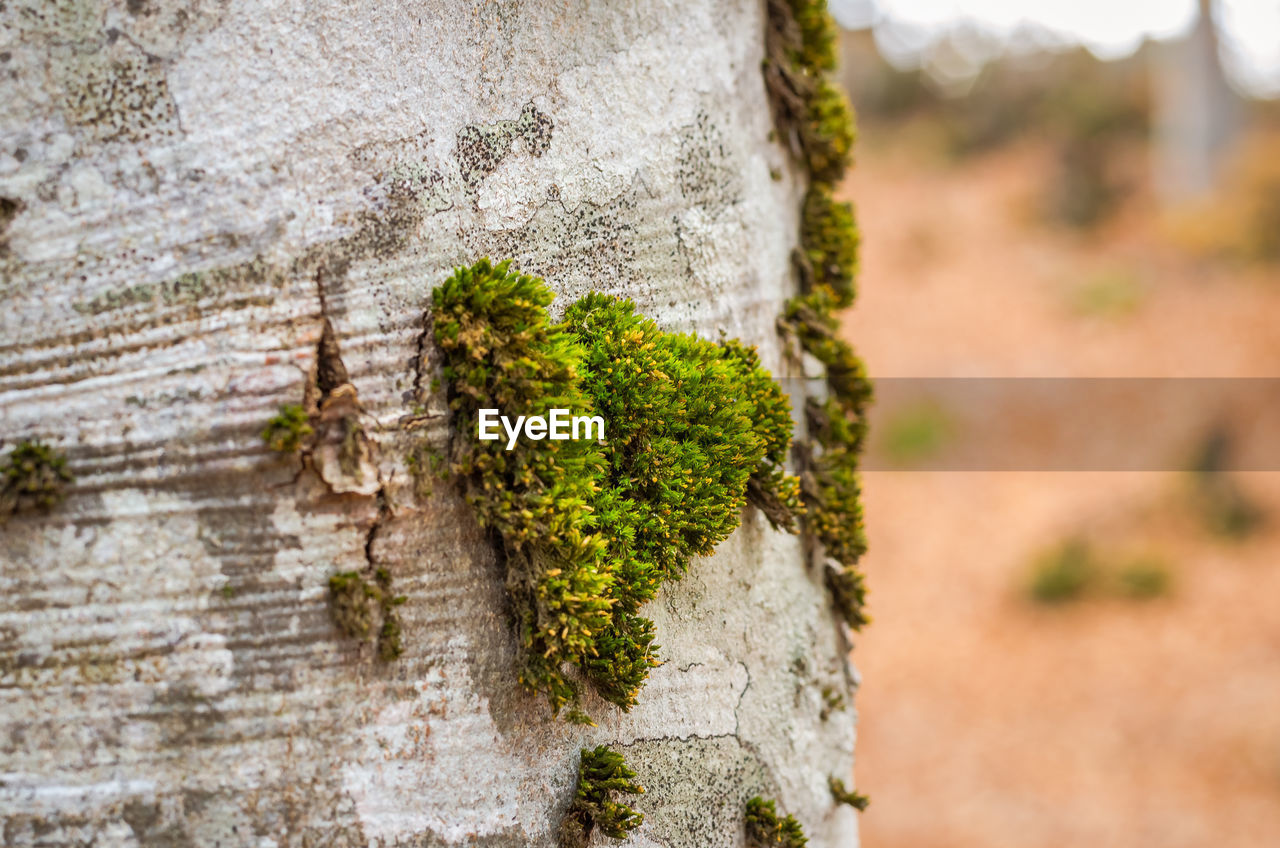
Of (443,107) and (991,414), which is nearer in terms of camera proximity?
(443,107)

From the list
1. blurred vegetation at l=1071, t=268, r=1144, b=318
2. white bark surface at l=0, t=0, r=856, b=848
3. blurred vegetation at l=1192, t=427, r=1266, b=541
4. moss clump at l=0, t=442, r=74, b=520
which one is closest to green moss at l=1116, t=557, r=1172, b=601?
blurred vegetation at l=1192, t=427, r=1266, b=541

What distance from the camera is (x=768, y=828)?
1.37 metres

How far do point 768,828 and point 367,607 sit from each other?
685 mm

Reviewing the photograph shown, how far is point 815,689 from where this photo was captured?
153 centimetres

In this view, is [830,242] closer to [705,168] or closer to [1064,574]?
[705,168]

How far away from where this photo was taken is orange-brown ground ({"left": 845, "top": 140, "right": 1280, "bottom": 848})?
18.1 ft

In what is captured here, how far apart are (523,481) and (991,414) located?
9630 millimetres

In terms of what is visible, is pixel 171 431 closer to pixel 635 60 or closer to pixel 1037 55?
pixel 635 60

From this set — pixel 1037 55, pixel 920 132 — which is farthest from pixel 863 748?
pixel 1037 55

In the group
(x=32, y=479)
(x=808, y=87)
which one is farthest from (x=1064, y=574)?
(x=32, y=479)

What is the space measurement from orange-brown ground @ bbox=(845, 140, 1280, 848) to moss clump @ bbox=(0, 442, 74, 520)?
547cm

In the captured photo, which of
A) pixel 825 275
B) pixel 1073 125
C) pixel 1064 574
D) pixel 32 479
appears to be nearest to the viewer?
pixel 32 479

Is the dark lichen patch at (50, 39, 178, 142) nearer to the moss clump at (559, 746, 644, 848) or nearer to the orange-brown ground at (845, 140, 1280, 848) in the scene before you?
the moss clump at (559, 746, 644, 848)

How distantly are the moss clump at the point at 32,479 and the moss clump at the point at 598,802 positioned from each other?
0.72m
